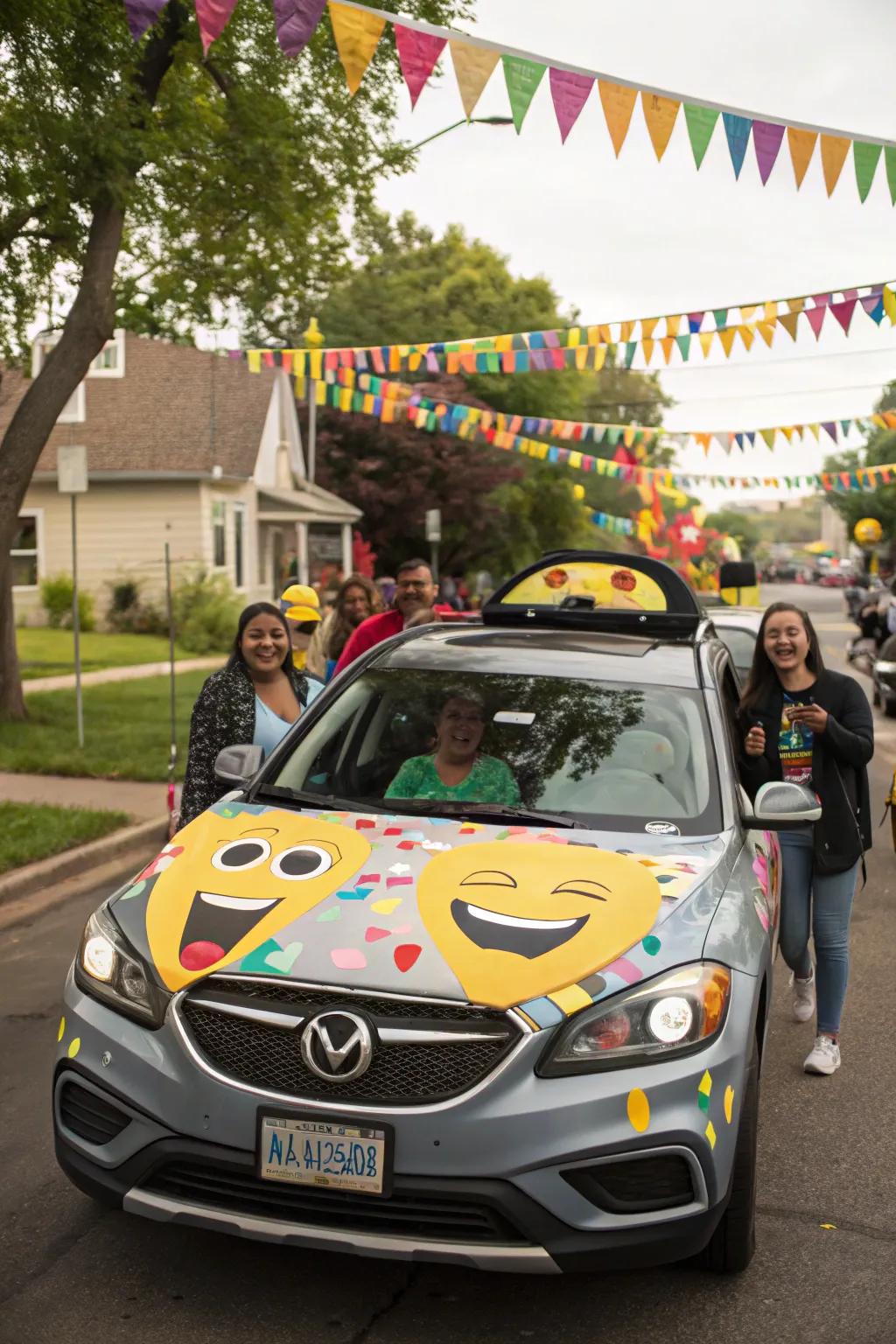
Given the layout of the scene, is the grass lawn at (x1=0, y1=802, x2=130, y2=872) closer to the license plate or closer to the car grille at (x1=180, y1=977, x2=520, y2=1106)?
the car grille at (x1=180, y1=977, x2=520, y2=1106)

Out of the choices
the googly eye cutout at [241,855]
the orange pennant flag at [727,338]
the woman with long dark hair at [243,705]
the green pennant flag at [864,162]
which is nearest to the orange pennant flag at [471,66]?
the green pennant flag at [864,162]

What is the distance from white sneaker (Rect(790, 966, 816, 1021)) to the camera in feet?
19.8

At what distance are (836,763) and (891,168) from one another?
3684 mm

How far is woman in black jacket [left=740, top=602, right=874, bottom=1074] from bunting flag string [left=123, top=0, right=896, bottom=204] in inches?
121

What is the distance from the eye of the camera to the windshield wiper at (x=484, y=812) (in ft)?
14.2

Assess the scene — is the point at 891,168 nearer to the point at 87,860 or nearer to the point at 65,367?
the point at 87,860

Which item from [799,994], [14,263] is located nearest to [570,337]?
[14,263]

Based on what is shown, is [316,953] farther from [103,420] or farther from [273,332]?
[273,332]

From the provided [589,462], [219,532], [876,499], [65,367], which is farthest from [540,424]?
[876,499]

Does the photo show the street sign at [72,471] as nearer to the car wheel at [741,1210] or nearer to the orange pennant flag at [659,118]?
the orange pennant flag at [659,118]

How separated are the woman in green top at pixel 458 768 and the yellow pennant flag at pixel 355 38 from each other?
3.70 metres

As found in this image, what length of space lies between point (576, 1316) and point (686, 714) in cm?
199

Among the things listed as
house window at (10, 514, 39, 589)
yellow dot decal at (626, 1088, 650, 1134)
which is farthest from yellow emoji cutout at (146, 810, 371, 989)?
house window at (10, 514, 39, 589)

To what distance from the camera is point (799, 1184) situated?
4.47m
